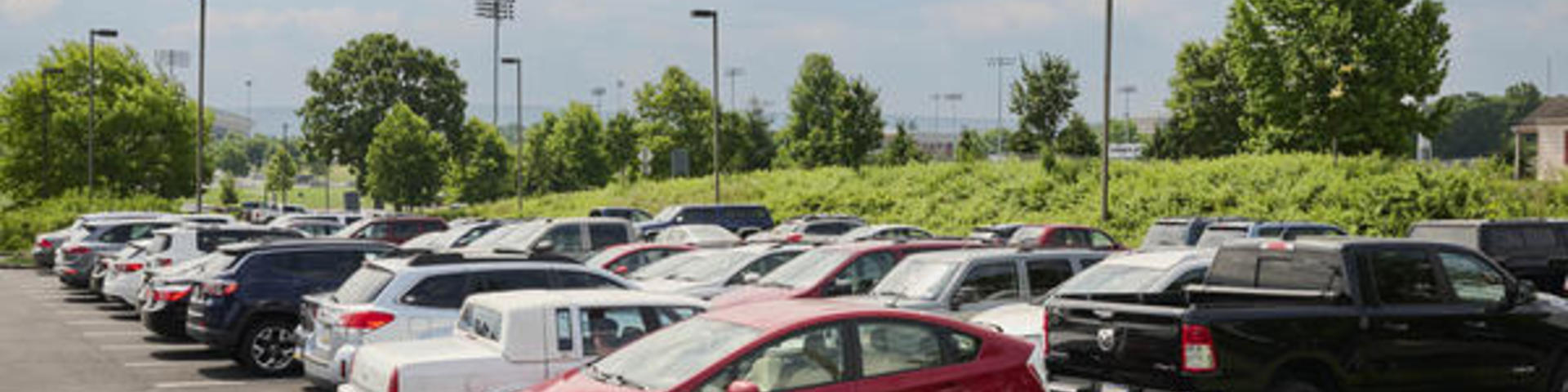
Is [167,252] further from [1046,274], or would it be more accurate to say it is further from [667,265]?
[1046,274]

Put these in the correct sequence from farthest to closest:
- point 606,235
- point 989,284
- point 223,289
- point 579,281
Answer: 1. point 606,235
2. point 223,289
3. point 989,284
4. point 579,281

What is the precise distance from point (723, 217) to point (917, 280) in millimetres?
Answer: 24496

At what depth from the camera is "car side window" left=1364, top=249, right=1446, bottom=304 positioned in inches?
404

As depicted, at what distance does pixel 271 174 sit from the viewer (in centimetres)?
14375

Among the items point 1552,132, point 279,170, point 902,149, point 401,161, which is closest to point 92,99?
point 401,161

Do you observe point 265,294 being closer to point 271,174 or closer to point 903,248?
point 903,248

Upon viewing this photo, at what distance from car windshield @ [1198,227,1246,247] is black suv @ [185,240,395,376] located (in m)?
14.5

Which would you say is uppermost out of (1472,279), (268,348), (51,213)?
(1472,279)

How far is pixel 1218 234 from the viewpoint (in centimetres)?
2400

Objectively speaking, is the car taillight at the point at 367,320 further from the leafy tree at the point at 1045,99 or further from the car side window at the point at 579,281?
the leafy tree at the point at 1045,99

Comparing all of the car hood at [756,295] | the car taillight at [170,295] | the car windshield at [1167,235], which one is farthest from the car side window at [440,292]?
the car windshield at [1167,235]

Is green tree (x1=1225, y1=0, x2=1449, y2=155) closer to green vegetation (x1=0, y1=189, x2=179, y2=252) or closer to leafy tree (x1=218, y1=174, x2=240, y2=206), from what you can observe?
green vegetation (x1=0, y1=189, x2=179, y2=252)

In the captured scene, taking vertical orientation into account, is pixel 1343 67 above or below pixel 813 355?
above

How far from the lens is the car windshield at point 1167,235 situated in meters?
25.2
